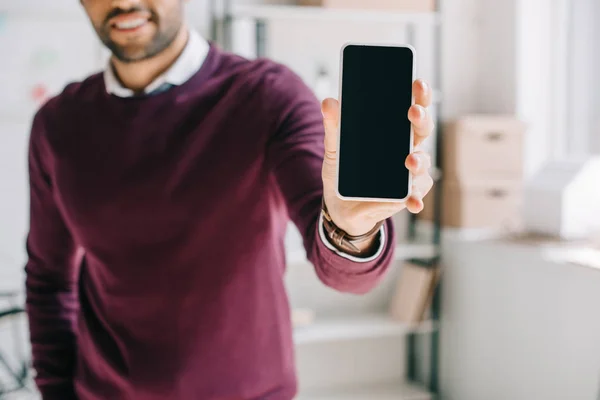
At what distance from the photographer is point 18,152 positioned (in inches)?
99.0

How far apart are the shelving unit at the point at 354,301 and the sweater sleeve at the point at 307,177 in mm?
1595

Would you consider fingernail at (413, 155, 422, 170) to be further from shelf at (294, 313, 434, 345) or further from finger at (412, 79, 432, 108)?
shelf at (294, 313, 434, 345)

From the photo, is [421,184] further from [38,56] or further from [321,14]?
[38,56]

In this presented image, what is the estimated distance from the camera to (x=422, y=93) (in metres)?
0.58

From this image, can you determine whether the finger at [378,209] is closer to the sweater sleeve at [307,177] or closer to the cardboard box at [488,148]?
the sweater sleeve at [307,177]

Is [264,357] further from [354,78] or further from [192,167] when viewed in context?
[354,78]

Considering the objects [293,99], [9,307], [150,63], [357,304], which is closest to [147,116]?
[150,63]

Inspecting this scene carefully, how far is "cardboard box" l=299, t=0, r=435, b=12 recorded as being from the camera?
2480 millimetres

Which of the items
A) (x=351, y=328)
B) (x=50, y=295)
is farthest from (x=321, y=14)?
(x=50, y=295)

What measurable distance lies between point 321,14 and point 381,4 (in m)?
0.25

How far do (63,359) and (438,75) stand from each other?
207cm

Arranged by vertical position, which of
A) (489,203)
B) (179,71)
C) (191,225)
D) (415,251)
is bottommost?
(415,251)

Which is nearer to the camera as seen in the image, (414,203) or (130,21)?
(414,203)

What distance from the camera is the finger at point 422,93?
583mm
